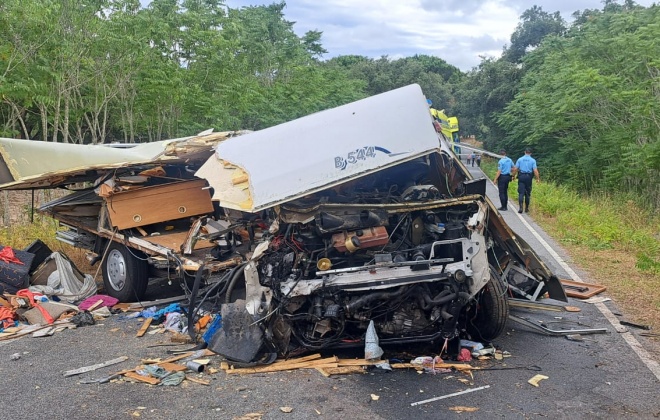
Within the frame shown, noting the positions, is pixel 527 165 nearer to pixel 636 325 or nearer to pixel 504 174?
pixel 504 174

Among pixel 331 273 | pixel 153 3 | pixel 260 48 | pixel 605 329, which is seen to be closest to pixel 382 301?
pixel 331 273

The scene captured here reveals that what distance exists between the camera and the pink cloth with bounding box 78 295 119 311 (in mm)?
7570

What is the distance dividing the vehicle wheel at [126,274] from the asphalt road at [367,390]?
1857mm

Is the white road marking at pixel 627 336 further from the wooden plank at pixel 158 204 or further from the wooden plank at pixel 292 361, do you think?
the wooden plank at pixel 158 204

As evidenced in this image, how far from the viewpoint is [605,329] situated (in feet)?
20.6

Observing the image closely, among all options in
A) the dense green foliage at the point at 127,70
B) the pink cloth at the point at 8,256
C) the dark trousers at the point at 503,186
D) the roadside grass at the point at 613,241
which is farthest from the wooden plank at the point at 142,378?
the dark trousers at the point at 503,186

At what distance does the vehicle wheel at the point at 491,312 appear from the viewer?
5664 mm

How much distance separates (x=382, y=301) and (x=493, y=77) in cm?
3729

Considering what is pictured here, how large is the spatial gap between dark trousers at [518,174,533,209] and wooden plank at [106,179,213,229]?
33.1 ft

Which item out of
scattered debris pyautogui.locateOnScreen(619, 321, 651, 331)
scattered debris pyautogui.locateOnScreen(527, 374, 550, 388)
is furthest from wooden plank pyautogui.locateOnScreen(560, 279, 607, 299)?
Result: scattered debris pyautogui.locateOnScreen(527, 374, 550, 388)

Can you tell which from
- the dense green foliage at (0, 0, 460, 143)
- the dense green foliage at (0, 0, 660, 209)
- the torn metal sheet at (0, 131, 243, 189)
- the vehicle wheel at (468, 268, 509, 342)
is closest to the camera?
the vehicle wheel at (468, 268, 509, 342)

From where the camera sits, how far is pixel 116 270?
810cm

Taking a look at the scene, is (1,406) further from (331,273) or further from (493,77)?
(493,77)

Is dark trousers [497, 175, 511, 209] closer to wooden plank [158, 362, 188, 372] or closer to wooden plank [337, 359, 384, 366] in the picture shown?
wooden plank [337, 359, 384, 366]
